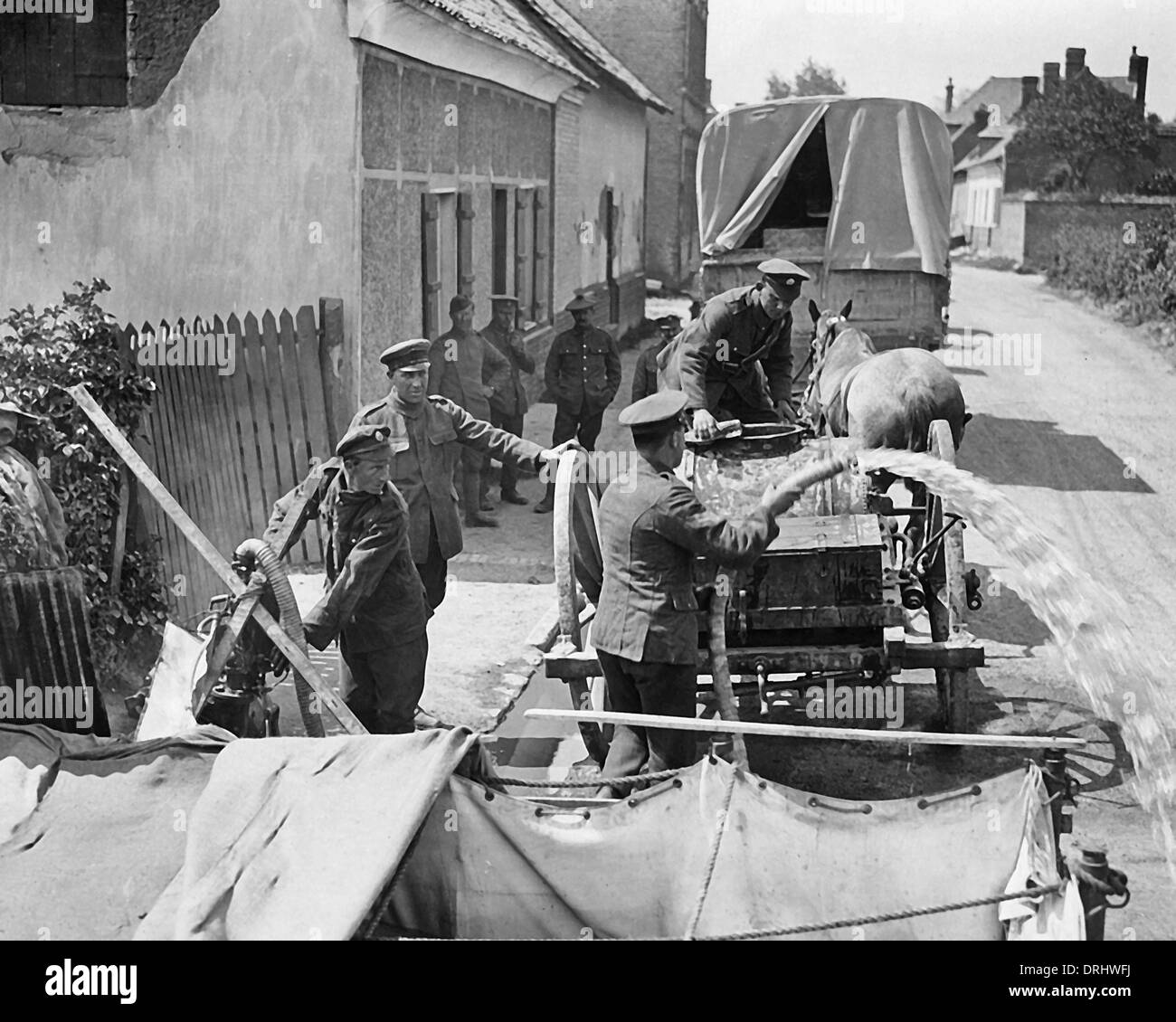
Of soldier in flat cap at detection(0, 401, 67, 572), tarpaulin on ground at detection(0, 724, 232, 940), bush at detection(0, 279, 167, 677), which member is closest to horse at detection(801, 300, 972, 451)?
bush at detection(0, 279, 167, 677)

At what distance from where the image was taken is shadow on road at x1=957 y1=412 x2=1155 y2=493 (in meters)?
14.2

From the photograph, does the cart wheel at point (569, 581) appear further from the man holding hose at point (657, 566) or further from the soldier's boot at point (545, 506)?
the soldier's boot at point (545, 506)

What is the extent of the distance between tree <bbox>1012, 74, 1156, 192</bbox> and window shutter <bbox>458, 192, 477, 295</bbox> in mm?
40114

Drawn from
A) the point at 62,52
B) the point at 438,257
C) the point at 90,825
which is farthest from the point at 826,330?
the point at 90,825

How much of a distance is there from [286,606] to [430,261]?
25.4ft

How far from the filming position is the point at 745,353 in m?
9.23

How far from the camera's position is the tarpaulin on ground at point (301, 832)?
3.87 metres

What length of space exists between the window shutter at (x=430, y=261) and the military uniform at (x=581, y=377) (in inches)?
44.9

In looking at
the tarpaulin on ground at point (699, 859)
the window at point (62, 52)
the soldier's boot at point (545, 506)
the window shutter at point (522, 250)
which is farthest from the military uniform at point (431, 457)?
the window shutter at point (522, 250)

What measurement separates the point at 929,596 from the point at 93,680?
4.27 m

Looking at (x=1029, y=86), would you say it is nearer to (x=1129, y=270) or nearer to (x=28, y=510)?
(x=1129, y=270)

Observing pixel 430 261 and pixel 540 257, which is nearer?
pixel 430 261

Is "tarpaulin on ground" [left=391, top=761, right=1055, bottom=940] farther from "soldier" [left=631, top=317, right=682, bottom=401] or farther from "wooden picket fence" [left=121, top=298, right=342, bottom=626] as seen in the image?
"soldier" [left=631, top=317, right=682, bottom=401]
